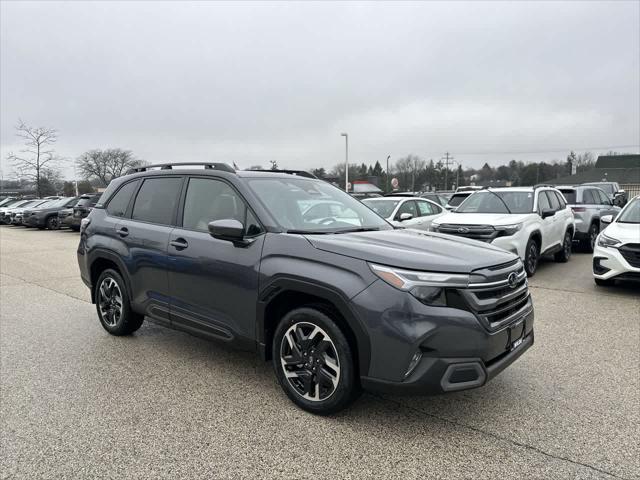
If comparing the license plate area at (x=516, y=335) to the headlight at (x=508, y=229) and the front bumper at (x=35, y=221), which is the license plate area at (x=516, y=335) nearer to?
the headlight at (x=508, y=229)

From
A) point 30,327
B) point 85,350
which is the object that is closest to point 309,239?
point 85,350

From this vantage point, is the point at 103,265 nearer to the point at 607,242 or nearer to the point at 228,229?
the point at 228,229

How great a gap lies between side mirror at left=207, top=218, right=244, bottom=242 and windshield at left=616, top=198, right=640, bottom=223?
7.12 metres

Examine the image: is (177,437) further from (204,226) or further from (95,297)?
(95,297)

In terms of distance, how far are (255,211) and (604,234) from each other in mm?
6218

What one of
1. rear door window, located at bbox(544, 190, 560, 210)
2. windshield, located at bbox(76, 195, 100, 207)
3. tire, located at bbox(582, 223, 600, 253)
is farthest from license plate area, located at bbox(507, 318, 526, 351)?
windshield, located at bbox(76, 195, 100, 207)

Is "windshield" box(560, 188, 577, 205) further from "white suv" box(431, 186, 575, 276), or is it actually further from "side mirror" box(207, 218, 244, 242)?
"side mirror" box(207, 218, 244, 242)

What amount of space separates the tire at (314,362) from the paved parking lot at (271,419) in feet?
0.49

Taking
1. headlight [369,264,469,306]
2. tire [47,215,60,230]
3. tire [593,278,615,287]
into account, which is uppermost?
headlight [369,264,469,306]

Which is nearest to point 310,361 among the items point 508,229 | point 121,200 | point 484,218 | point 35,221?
point 121,200

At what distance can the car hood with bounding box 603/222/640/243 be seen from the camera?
6.90 metres

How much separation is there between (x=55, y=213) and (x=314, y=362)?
24.0 m

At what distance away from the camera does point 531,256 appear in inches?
346

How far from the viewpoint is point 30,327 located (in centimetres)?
565
